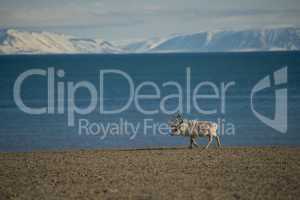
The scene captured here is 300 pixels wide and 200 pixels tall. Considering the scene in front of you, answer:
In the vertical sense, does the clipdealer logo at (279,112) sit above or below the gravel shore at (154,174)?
above

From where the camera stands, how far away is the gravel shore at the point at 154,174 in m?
20.7

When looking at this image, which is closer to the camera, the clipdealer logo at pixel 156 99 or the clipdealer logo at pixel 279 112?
the clipdealer logo at pixel 279 112

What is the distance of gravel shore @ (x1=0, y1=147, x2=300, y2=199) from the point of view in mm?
20703

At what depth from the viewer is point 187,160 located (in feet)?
87.9

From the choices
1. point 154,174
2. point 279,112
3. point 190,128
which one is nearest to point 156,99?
point 279,112

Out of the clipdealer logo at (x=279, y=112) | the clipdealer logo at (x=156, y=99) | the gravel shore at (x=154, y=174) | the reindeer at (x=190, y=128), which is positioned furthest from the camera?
the clipdealer logo at (x=156, y=99)

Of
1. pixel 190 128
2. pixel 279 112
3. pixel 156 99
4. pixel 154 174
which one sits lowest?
pixel 154 174

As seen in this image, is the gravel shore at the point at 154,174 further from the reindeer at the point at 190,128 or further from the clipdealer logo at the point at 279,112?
the clipdealer logo at the point at 279,112

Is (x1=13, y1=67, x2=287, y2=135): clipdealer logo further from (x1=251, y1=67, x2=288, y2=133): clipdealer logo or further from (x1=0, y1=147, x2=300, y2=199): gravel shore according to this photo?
(x1=0, y1=147, x2=300, y2=199): gravel shore

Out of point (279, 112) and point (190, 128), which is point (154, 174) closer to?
point (190, 128)

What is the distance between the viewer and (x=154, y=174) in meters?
23.6

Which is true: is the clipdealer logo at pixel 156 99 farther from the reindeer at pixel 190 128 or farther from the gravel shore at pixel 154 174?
the gravel shore at pixel 154 174

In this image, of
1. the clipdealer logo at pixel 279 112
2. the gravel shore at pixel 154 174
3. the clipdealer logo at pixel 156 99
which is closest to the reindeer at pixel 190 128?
the gravel shore at pixel 154 174

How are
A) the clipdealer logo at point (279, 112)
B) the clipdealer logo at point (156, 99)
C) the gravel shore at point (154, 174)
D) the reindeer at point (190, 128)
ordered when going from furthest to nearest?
the clipdealer logo at point (156, 99)
the clipdealer logo at point (279, 112)
the reindeer at point (190, 128)
the gravel shore at point (154, 174)
